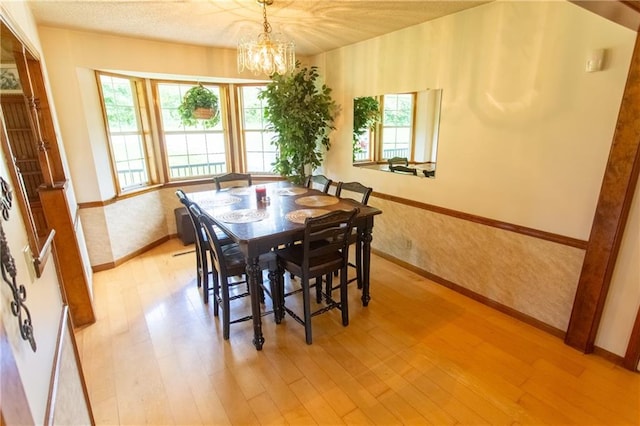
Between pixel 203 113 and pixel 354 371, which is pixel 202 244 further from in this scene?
pixel 203 113

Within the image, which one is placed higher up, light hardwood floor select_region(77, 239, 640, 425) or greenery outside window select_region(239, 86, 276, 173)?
greenery outside window select_region(239, 86, 276, 173)

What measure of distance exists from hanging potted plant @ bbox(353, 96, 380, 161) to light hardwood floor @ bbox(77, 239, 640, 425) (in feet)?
6.39

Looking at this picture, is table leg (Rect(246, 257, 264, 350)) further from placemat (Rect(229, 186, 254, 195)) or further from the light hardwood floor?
placemat (Rect(229, 186, 254, 195))

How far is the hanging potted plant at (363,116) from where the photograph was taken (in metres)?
3.64

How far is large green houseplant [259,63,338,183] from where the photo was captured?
3.92 meters

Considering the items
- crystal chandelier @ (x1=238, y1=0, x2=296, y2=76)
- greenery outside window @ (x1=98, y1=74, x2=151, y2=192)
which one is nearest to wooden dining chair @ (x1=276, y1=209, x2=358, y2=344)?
crystal chandelier @ (x1=238, y1=0, x2=296, y2=76)

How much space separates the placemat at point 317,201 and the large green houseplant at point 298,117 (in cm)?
119

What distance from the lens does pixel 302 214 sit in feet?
8.45

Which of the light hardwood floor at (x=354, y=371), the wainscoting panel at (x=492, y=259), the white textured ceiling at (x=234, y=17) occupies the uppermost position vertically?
the white textured ceiling at (x=234, y=17)

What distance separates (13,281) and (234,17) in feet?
8.65

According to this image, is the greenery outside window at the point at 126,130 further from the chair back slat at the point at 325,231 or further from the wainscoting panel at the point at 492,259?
the wainscoting panel at the point at 492,259

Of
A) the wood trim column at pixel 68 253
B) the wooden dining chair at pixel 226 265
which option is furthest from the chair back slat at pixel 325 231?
the wood trim column at pixel 68 253

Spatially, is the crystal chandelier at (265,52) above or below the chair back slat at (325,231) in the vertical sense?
above

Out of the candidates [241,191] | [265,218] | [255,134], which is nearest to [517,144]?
[265,218]
